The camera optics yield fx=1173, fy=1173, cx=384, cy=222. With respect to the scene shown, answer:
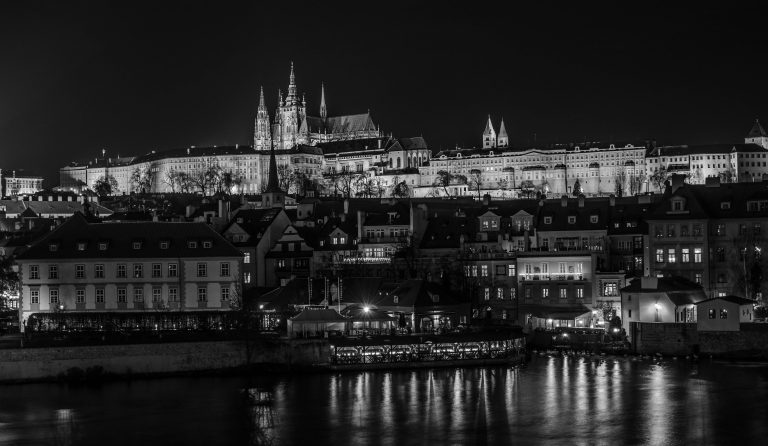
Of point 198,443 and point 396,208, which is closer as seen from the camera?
point 198,443

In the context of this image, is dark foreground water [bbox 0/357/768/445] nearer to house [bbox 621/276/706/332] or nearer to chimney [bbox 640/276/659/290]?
house [bbox 621/276/706/332]

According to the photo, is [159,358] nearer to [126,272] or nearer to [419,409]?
[419,409]

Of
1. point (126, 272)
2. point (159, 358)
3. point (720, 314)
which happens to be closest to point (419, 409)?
point (159, 358)

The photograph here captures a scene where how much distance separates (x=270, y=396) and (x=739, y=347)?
72.3ft

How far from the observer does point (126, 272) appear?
6178 cm

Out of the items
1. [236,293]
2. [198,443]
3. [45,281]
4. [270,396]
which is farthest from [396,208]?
[198,443]

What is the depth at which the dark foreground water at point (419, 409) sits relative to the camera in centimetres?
3781

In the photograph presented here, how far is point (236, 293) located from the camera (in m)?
62.2

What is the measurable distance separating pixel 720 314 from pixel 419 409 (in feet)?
60.7

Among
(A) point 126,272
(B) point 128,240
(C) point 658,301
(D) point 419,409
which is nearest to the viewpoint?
(D) point 419,409

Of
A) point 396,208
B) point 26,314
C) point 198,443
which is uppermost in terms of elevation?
point 396,208

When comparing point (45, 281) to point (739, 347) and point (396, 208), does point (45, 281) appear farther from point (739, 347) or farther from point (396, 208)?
point (739, 347)


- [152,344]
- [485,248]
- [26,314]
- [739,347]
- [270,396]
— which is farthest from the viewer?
[485,248]

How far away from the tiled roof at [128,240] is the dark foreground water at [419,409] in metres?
14.7
